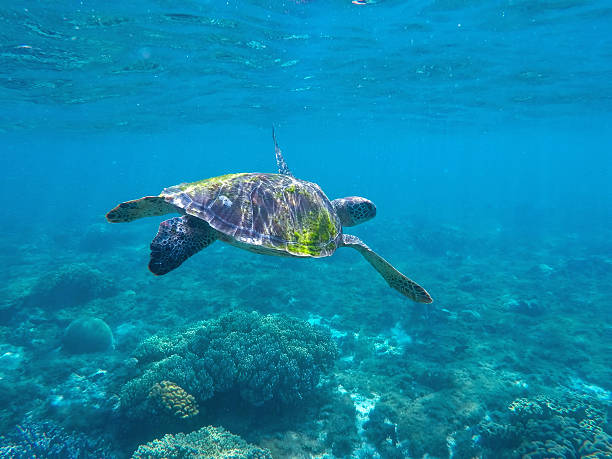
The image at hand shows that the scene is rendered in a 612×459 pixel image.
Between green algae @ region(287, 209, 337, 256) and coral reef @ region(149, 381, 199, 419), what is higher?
green algae @ region(287, 209, 337, 256)

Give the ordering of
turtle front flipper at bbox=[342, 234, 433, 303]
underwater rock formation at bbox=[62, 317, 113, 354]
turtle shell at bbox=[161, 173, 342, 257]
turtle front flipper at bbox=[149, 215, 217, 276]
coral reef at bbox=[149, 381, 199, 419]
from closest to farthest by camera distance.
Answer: turtle front flipper at bbox=[149, 215, 217, 276] → turtle shell at bbox=[161, 173, 342, 257] → turtle front flipper at bbox=[342, 234, 433, 303] → coral reef at bbox=[149, 381, 199, 419] → underwater rock formation at bbox=[62, 317, 113, 354]

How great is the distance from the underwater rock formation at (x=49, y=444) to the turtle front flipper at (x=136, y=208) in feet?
15.5

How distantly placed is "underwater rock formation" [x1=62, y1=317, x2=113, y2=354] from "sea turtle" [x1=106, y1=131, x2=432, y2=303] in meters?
7.28

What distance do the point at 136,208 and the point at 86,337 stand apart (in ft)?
25.3

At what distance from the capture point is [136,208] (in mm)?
4918

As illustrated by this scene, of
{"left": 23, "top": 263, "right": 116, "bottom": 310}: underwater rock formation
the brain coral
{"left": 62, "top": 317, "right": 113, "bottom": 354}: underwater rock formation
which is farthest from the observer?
{"left": 23, "top": 263, "right": 116, "bottom": 310}: underwater rock formation

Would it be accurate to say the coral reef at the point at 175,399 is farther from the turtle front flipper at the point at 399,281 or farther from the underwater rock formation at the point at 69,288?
the underwater rock formation at the point at 69,288

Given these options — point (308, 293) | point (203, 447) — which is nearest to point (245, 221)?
point (203, 447)

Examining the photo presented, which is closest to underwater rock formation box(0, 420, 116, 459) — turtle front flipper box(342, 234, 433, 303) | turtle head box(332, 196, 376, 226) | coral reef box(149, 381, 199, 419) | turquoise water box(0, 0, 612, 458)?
turquoise water box(0, 0, 612, 458)

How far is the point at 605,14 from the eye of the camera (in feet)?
40.8

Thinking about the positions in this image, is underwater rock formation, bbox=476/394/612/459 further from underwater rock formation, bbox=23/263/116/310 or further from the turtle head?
underwater rock formation, bbox=23/263/116/310

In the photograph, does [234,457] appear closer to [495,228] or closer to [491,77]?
[491,77]

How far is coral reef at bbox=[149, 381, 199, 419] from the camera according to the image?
5992 mm

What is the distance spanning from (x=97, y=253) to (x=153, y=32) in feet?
51.8
